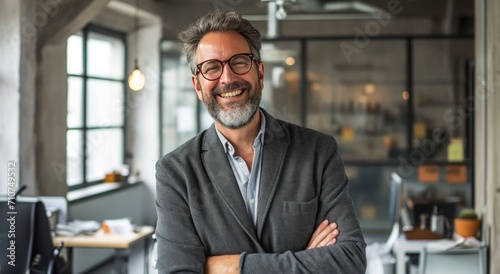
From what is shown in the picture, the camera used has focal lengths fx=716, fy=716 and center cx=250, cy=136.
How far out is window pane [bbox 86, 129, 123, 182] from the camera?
854 centimetres

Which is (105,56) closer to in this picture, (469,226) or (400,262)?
(400,262)

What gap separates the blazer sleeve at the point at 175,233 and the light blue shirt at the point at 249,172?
175mm

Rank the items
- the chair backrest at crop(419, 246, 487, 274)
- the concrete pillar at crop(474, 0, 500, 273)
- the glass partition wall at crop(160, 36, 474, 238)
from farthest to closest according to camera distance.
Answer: the glass partition wall at crop(160, 36, 474, 238) → the concrete pillar at crop(474, 0, 500, 273) → the chair backrest at crop(419, 246, 487, 274)

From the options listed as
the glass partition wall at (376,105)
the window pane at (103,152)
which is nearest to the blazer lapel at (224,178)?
the window pane at (103,152)

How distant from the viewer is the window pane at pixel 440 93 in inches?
369

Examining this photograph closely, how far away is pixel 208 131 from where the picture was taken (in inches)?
88.4

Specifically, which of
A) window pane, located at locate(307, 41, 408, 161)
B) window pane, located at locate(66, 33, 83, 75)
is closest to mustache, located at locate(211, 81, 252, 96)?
window pane, located at locate(66, 33, 83, 75)

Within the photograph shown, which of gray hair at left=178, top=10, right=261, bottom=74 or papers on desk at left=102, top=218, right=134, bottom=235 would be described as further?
papers on desk at left=102, top=218, right=134, bottom=235

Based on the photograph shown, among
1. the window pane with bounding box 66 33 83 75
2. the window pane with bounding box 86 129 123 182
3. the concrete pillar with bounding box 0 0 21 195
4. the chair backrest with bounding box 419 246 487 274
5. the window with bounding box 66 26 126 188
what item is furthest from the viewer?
the window pane with bounding box 86 129 123 182

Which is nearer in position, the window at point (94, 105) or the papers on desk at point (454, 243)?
the papers on desk at point (454, 243)

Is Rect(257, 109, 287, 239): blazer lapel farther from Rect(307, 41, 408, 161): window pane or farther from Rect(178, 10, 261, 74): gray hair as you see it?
Rect(307, 41, 408, 161): window pane

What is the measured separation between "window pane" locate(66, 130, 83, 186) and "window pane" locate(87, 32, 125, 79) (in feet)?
2.79

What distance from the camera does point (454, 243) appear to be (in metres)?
5.62

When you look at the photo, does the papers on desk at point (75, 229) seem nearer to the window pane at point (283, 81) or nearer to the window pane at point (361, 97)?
the window pane at point (283, 81)
